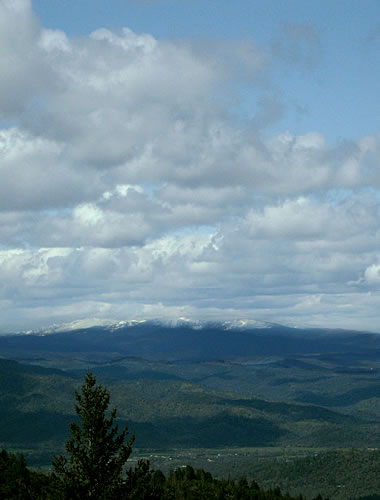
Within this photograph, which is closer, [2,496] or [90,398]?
[90,398]

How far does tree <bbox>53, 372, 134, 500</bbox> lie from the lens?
61594mm

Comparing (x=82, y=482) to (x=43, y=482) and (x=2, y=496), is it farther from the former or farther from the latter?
(x=43, y=482)

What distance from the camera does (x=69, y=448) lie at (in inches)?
2452

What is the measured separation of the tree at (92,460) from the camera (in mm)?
61594

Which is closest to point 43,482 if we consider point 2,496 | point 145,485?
point 2,496

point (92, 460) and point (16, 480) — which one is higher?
point (92, 460)

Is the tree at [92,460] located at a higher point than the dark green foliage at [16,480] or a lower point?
higher

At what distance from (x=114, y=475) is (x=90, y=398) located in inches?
271

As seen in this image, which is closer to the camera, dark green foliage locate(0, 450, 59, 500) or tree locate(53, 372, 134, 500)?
tree locate(53, 372, 134, 500)

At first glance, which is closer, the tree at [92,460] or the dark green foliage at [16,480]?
the tree at [92,460]

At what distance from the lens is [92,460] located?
6241 cm

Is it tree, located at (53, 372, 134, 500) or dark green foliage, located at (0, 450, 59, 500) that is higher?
tree, located at (53, 372, 134, 500)

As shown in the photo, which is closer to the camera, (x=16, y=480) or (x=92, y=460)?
(x=92, y=460)

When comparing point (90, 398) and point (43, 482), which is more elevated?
point (90, 398)
